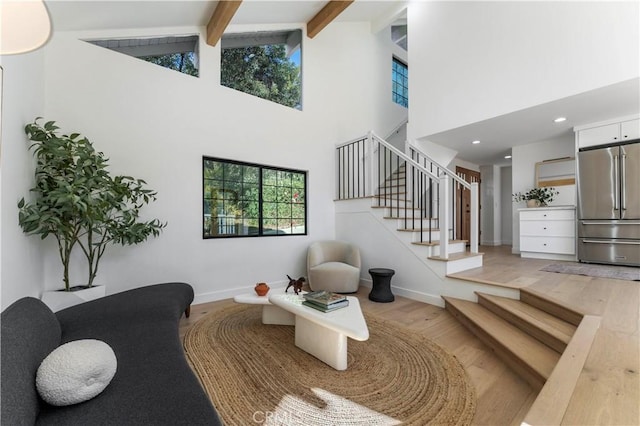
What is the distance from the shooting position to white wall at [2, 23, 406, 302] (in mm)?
2652

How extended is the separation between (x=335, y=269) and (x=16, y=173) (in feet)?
10.5

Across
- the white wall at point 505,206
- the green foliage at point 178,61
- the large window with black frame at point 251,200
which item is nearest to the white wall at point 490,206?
the white wall at point 505,206

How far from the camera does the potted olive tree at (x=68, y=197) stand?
214 centimetres

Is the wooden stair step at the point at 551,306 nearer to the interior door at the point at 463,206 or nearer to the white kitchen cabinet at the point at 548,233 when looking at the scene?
the white kitchen cabinet at the point at 548,233


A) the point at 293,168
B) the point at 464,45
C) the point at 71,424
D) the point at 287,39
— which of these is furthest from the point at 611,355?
the point at 287,39

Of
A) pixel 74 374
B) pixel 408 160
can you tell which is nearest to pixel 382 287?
pixel 408 160

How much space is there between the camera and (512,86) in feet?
12.0

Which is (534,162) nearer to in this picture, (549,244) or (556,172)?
(556,172)

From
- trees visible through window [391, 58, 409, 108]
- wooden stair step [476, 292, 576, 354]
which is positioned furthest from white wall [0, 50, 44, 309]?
trees visible through window [391, 58, 409, 108]

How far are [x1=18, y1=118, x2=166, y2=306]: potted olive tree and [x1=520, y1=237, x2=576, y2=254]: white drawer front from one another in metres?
5.79

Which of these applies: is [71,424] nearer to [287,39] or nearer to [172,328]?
[172,328]

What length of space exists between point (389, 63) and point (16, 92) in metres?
6.42

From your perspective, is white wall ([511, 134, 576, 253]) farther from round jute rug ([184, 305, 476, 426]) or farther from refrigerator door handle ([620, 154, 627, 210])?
round jute rug ([184, 305, 476, 426])

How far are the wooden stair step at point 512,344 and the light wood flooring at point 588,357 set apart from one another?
0.22ft
